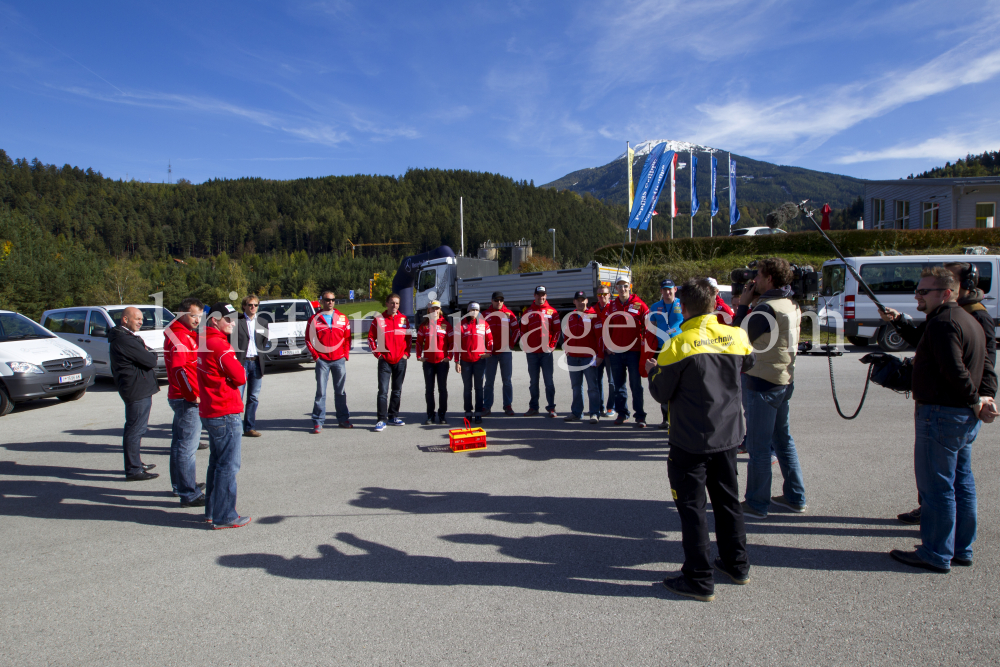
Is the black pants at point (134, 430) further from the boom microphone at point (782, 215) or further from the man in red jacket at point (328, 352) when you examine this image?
the boom microphone at point (782, 215)

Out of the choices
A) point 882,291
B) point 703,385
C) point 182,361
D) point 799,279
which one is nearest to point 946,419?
point 703,385

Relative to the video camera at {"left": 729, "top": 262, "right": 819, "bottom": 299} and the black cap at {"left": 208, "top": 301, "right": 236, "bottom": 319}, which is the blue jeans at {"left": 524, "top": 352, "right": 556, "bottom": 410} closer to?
the video camera at {"left": 729, "top": 262, "right": 819, "bottom": 299}

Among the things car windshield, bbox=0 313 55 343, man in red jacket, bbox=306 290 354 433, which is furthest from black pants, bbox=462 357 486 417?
car windshield, bbox=0 313 55 343

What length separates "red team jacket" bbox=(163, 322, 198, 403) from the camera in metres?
4.81

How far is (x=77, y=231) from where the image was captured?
120m

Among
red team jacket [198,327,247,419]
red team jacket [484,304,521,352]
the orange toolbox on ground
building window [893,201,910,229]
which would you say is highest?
building window [893,201,910,229]

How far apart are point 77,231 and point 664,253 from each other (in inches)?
5364

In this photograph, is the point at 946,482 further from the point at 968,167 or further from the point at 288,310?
the point at 968,167

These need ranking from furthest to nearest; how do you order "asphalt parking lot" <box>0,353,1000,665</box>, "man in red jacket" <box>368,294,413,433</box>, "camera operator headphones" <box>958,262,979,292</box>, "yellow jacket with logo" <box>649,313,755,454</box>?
1. "man in red jacket" <box>368,294,413,433</box>
2. "camera operator headphones" <box>958,262,979,292</box>
3. "yellow jacket with logo" <box>649,313,755,454</box>
4. "asphalt parking lot" <box>0,353,1000,665</box>

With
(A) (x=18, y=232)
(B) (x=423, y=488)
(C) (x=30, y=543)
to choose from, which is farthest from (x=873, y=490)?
(A) (x=18, y=232)

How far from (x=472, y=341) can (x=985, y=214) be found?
3430cm

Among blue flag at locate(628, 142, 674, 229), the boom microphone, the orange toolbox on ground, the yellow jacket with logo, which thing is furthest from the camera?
blue flag at locate(628, 142, 674, 229)

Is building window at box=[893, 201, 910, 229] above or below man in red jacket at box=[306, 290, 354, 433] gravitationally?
above

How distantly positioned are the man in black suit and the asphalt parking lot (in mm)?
1282
